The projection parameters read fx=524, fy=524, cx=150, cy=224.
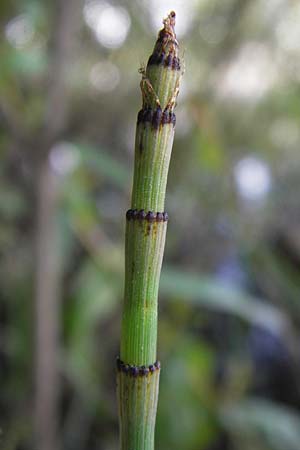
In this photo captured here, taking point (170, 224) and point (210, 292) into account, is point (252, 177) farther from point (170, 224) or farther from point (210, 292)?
point (210, 292)

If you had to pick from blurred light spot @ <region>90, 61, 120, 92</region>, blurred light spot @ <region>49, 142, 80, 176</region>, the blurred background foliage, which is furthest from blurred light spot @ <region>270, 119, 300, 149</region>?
blurred light spot @ <region>49, 142, 80, 176</region>

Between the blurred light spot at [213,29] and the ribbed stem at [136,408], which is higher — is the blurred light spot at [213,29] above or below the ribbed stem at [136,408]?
above

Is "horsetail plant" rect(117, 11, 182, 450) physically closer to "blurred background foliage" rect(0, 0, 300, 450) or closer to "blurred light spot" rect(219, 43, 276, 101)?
"blurred background foliage" rect(0, 0, 300, 450)

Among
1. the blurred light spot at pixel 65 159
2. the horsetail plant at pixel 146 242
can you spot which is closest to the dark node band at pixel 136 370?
the horsetail plant at pixel 146 242

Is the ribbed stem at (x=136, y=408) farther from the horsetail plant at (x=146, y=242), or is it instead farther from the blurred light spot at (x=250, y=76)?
the blurred light spot at (x=250, y=76)

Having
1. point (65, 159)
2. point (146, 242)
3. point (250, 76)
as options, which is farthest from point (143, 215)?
point (250, 76)

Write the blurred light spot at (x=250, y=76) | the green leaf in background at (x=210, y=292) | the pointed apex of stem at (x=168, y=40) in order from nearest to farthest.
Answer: the pointed apex of stem at (x=168, y=40) < the green leaf in background at (x=210, y=292) < the blurred light spot at (x=250, y=76)

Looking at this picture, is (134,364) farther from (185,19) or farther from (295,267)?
(295,267)
